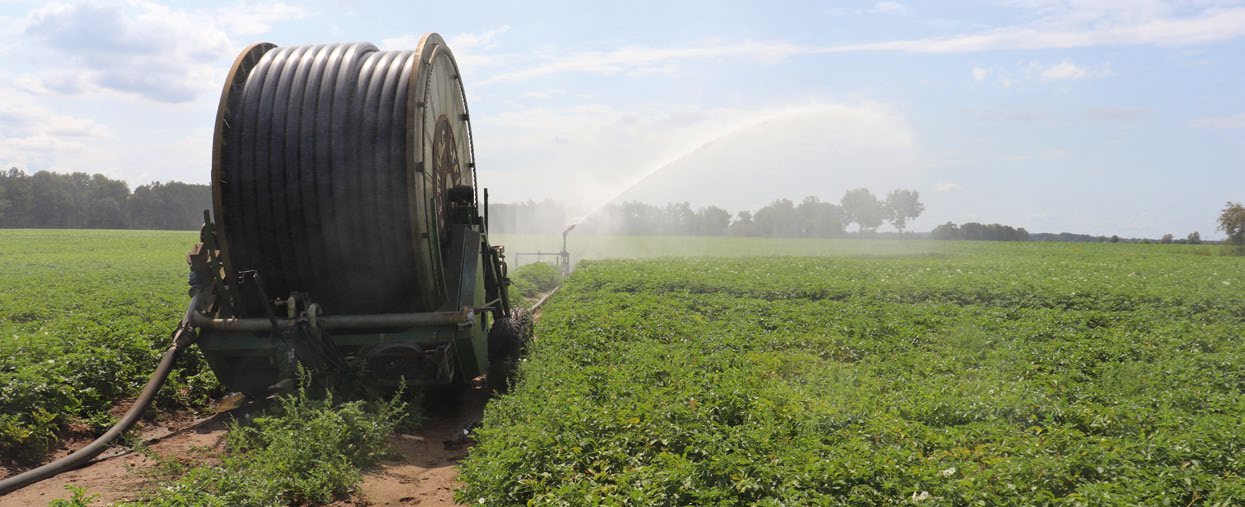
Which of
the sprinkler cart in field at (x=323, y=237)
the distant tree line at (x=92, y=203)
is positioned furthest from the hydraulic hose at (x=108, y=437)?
the distant tree line at (x=92, y=203)

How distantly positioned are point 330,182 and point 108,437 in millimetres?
2926

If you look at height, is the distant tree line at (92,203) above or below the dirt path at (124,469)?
above

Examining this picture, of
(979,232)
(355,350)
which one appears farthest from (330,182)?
(979,232)

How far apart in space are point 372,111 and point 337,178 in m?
0.75

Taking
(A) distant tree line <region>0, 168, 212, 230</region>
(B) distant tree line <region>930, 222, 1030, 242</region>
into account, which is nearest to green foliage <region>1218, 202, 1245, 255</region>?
(B) distant tree line <region>930, 222, 1030, 242</region>

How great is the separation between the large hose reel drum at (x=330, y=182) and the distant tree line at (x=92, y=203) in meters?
88.6

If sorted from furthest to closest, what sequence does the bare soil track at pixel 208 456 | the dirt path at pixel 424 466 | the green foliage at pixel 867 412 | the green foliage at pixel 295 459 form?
the dirt path at pixel 424 466
the bare soil track at pixel 208 456
the green foliage at pixel 295 459
the green foliage at pixel 867 412

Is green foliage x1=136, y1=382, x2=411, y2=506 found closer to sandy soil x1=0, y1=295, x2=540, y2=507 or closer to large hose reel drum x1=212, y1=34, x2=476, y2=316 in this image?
sandy soil x1=0, y1=295, x2=540, y2=507

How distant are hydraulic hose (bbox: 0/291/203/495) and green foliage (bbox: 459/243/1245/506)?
117 inches

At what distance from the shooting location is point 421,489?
6.77 meters

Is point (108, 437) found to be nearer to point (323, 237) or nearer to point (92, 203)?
point (323, 237)

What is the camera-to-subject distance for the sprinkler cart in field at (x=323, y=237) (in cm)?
816

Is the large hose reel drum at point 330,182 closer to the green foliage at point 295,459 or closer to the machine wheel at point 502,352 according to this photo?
the green foliage at point 295,459

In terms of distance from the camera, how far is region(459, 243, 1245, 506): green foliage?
17.2 feet
